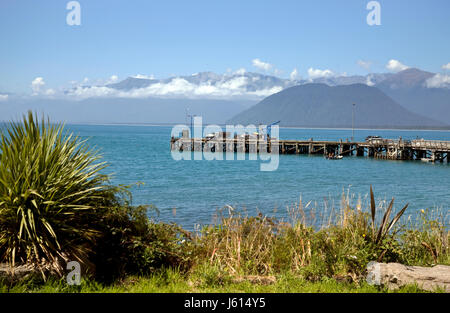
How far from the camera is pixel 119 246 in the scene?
6602 millimetres

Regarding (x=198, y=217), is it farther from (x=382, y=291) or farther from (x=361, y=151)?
(x=361, y=151)

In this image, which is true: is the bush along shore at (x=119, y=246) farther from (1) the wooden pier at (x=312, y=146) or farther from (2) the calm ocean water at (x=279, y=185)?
(1) the wooden pier at (x=312, y=146)

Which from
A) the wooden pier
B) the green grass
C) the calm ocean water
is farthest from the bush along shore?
the wooden pier

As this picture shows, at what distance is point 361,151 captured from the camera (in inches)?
2788

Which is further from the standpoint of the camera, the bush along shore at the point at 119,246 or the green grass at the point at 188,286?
the bush along shore at the point at 119,246

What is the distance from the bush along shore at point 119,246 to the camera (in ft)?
19.3

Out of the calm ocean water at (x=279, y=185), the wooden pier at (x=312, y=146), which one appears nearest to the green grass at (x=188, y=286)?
the calm ocean water at (x=279, y=185)

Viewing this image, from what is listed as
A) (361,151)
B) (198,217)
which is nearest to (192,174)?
(198,217)

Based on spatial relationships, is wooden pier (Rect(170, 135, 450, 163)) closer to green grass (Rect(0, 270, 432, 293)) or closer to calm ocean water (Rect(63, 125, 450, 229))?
calm ocean water (Rect(63, 125, 450, 229))

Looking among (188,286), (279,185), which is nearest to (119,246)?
(188,286)

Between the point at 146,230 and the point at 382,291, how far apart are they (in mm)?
3508

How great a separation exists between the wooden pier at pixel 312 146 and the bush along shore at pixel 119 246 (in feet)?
195

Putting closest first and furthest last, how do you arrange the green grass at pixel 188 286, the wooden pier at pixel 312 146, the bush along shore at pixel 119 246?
1. the green grass at pixel 188 286
2. the bush along shore at pixel 119 246
3. the wooden pier at pixel 312 146

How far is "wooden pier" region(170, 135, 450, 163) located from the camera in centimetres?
6328
